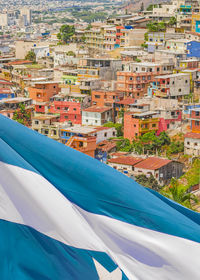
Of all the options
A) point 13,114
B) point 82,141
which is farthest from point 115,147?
point 13,114

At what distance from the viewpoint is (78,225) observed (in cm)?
151

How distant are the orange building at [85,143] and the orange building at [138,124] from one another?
1.28 m

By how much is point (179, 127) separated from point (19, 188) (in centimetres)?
1314

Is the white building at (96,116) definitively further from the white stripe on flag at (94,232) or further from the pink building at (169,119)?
the white stripe on flag at (94,232)

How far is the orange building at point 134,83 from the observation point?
54.5 feet

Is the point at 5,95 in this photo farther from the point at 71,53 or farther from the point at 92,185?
the point at 92,185

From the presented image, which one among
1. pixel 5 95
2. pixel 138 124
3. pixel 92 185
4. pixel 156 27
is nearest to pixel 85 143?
pixel 138 124

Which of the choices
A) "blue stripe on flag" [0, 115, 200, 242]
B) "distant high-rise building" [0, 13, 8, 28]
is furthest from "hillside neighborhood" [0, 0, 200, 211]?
"distant high-rise building" [0, 13, 8, 28]

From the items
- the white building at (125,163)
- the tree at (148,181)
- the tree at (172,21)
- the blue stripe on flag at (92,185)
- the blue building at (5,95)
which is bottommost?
the tree at (148,181)

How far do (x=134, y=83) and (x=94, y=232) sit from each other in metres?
15.2

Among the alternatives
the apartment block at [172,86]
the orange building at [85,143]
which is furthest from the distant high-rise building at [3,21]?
the orange building at [85,143]

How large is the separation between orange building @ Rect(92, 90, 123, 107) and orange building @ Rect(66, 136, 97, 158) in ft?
10.4

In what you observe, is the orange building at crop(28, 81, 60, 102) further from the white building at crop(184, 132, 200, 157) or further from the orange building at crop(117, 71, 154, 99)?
the white building at crop(184, 132, 200, 157)

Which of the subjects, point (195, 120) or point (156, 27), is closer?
point (195, 120)
